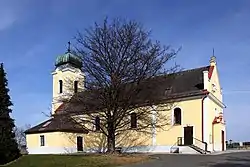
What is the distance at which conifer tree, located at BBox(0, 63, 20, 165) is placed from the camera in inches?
1288

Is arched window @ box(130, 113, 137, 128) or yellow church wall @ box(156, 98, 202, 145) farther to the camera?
yellow church wall @ box(156, 98, 202, 145)

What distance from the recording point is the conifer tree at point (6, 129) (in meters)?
32.7

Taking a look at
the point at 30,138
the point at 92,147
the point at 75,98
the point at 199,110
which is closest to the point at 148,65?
the point at 75,98

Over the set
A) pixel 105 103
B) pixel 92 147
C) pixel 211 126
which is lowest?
pixel 92 147

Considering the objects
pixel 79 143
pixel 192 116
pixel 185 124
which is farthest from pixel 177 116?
pixel 79 143

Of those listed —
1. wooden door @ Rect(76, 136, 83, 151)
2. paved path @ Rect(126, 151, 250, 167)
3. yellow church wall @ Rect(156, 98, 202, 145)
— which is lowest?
wooden door @ Rect(76, 136, 83, 151)

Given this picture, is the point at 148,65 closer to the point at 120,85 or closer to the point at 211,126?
the point at 120,85

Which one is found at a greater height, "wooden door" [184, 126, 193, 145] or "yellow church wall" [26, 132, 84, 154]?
"wooden door" [184, 126, 193, 145]

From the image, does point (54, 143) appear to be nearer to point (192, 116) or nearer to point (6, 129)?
point (6, 129)

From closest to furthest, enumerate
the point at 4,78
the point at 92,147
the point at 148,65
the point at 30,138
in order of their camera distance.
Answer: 1. the point at 148,65
2. the point at 4,78
3. the point at 92,147
4. the point at 30,138

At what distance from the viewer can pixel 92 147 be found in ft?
171

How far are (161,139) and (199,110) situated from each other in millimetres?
5583

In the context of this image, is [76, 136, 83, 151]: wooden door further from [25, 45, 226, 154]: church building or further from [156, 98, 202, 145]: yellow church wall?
[156, 98, 202, 145]: yellow church wall

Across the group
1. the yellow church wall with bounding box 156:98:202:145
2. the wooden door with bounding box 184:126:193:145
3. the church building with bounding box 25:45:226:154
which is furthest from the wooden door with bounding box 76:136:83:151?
the wooden door with bounding box 184:126:193:145
